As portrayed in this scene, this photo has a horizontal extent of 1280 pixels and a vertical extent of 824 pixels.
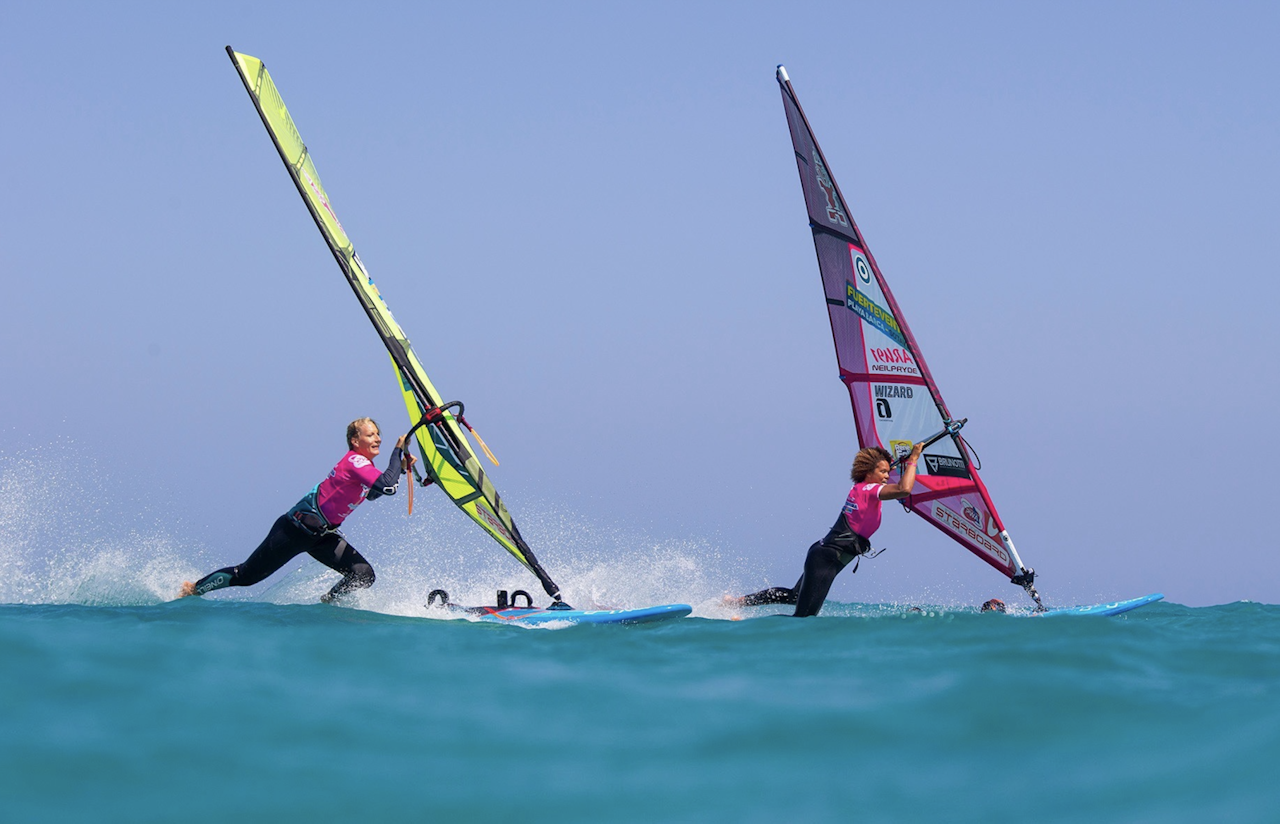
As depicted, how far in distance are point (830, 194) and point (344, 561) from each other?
5.04m

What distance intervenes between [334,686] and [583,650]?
1460 millimetres

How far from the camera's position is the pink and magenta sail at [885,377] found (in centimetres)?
895

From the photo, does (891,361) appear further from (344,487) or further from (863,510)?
(344,487)

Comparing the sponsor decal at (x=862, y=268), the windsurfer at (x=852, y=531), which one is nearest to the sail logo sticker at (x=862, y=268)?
the sponsor decal at (x=862, y=268)

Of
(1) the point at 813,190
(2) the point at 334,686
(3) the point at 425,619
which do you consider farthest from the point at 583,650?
(1) the point at 813,190

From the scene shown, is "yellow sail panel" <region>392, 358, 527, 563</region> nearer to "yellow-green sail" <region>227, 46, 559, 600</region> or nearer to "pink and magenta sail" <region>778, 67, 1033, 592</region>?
"yellow-green sail" <region>227, 46, 559, 600</region>

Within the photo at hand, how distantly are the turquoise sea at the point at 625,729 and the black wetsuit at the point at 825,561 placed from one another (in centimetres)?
223

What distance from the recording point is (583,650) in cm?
546

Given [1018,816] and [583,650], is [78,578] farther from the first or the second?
[1018,816]

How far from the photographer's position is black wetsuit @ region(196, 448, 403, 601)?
784 centimetres

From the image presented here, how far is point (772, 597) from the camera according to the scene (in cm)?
812

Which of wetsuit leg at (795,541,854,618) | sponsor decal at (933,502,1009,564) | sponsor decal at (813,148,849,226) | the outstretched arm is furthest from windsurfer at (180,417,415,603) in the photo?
sponsor decal at (933,502,1009,564)

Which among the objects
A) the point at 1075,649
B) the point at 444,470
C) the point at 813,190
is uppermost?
the point at 813,190

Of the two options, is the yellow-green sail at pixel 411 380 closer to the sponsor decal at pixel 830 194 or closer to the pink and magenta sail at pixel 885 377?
the pink and magenta sail at pixel 885 377
